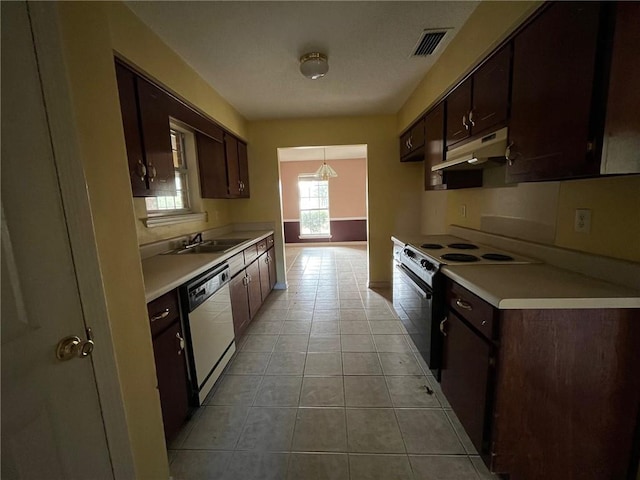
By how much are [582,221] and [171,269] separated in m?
2.35

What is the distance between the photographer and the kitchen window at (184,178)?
273 centimetres

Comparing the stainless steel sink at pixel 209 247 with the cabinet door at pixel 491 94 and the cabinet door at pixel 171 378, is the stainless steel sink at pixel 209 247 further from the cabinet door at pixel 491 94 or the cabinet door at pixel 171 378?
the cabinet door at pixel 491 94

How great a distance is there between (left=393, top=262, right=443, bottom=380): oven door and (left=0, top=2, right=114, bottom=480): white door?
1.76m

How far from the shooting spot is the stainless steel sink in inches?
96.9

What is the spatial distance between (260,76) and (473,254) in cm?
234

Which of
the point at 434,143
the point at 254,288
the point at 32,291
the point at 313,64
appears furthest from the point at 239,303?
the point at 434,143

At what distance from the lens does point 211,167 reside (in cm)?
304

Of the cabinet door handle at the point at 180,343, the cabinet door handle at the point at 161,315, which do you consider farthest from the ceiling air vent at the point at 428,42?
the cabinet door handle at the point at 180,343

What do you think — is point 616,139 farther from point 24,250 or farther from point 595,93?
point 24,250

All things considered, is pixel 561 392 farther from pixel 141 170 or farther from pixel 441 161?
pixel 141 170

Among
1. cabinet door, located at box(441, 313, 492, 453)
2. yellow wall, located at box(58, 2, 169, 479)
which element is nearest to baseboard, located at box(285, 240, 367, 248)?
cabinet door, located at box(441, 313, 492, 453)

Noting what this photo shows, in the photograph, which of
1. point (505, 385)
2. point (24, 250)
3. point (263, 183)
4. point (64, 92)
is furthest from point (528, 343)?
point (263, 183)

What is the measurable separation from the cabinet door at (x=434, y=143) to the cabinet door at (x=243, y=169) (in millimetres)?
2266

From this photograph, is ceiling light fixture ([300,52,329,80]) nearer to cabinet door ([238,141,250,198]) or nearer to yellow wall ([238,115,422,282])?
yellow wall ([238,115,422,282])
